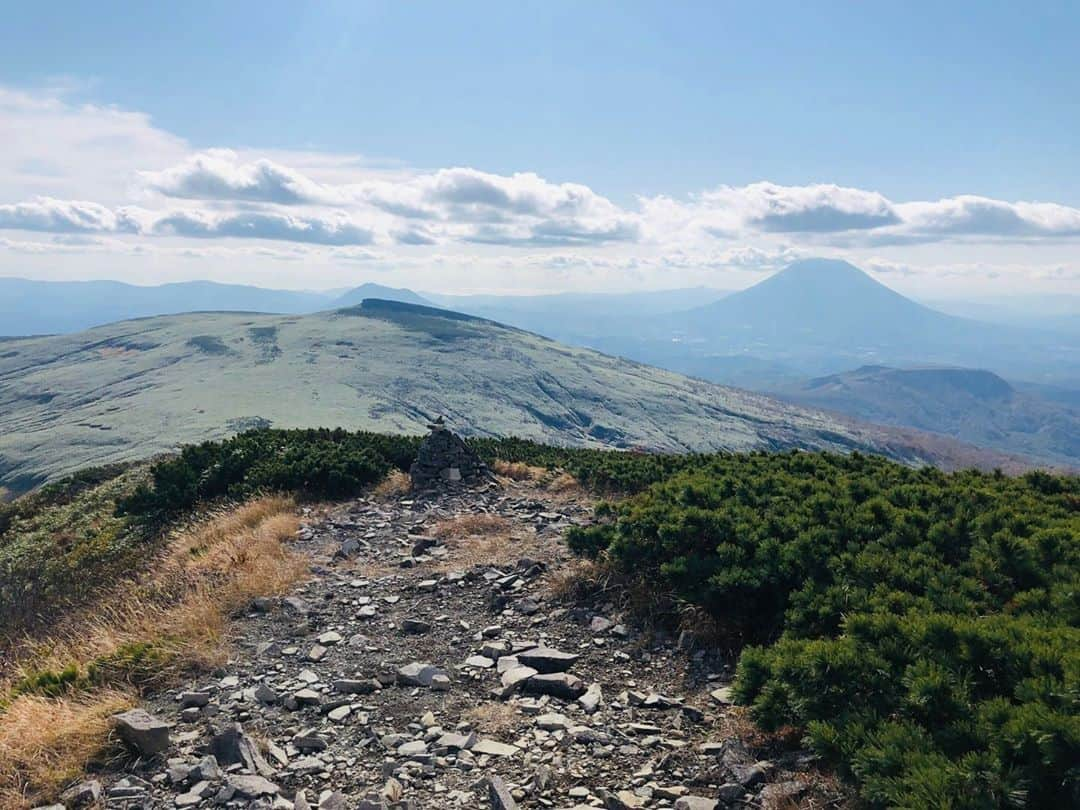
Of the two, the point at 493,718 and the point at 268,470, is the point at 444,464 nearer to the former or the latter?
the point at 268,470

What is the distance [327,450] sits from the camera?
2086 centimetres

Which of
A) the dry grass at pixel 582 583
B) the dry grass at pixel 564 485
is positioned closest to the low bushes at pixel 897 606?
the dry grass at pixel 582 583

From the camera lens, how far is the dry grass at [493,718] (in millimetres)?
7469

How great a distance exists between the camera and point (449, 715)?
7.88 meters

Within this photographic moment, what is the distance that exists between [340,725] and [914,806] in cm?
566

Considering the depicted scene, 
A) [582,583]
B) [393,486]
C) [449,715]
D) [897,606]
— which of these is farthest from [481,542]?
[897,606]

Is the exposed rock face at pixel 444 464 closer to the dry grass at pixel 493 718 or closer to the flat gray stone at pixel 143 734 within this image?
the dry grass at pixel 493 718

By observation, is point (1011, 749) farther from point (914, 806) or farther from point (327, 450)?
point (327, 450)

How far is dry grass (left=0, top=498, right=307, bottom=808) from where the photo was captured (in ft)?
22.6

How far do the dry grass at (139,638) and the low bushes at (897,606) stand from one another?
228 inches

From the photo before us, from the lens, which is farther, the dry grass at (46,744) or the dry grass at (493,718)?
the dry grass at (493,718)

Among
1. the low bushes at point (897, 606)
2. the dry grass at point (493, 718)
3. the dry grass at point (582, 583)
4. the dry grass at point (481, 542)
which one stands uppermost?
the low bushes at point (897, 606)

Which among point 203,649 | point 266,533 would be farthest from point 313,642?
point 266,533

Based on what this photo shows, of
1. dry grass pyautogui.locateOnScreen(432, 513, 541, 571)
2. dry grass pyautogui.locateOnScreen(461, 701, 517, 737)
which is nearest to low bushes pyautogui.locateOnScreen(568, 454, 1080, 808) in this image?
dry grass pyautogui.locateOnScreen(432, 513, 541, 571)
